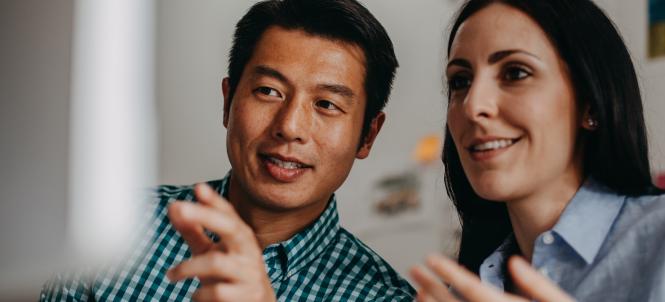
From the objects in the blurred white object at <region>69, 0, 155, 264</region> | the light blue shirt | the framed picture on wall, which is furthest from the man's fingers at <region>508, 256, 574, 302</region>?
the framed picture on wall

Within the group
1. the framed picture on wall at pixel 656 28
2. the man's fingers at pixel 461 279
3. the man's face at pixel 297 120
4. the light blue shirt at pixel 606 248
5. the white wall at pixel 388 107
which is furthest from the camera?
the framed picture on wall at pixel 656 28

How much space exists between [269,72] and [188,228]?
301 mm

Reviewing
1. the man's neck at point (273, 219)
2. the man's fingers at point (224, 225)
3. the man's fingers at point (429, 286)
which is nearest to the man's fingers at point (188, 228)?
the man's fingers at point (224, 225)

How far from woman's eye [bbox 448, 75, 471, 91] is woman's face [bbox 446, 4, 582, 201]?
0.11ft

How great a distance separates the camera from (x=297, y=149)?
0.75 metres

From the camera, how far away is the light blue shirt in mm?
608

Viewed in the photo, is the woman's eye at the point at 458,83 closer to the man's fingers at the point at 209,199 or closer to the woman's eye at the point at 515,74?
the woman's eye at the point at 515,74

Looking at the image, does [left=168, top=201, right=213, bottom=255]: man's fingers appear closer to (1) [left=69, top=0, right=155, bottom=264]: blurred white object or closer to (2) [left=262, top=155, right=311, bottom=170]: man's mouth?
(2) [left=262, top=155, right=311, bottom=170]: man's mouth

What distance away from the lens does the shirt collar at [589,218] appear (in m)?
0.66

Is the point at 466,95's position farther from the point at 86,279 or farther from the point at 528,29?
the point at 86,279

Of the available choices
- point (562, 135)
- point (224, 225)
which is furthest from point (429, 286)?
point (562, 135)

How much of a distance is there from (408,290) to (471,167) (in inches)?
7.3

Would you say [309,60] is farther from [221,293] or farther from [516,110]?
[221,293]

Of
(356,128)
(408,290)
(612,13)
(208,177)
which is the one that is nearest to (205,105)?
(208,177)
